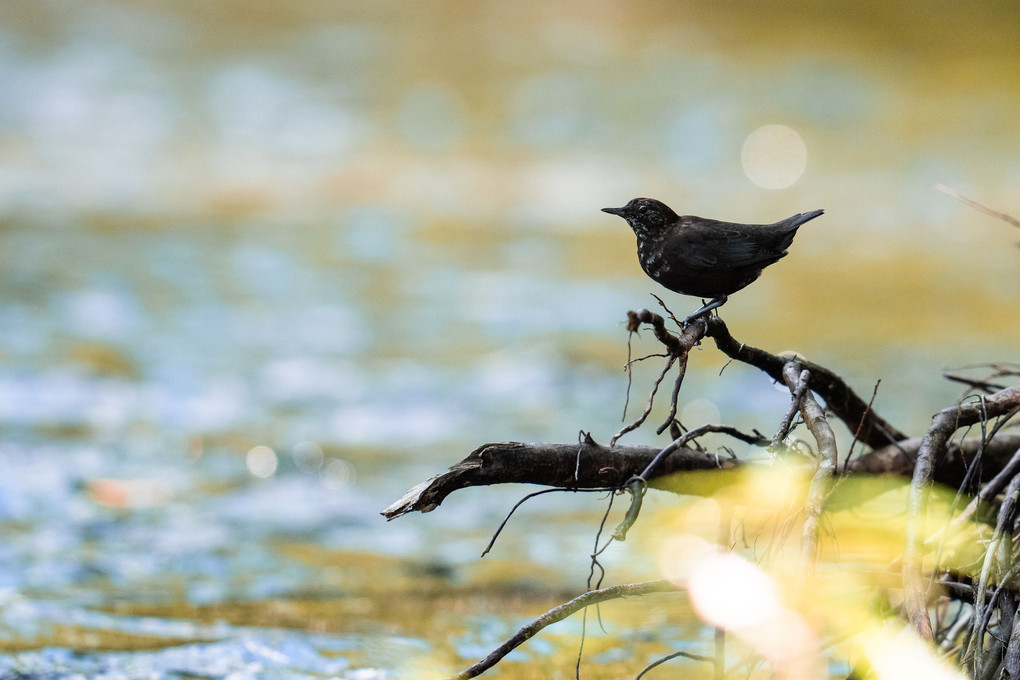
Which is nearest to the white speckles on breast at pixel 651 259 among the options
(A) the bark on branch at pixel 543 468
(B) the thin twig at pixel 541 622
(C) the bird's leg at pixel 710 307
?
(C) the bird's leg at pixel 710 307

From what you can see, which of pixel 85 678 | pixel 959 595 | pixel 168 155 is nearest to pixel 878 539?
pixel 959 595

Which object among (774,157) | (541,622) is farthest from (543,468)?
(774,157)

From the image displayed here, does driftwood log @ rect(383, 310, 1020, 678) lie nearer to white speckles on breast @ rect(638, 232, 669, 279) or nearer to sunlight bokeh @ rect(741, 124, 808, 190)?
white speckles on breast @ rect(638, 232, 669, 279)

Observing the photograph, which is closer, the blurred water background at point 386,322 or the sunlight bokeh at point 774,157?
the blurred water background at point 386,322

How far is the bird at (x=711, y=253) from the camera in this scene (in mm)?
2904

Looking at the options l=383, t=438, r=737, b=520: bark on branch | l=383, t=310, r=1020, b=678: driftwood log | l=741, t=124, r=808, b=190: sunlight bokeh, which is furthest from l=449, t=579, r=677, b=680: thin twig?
l=741, t=124, r=808, b=190: sunlight bokeh

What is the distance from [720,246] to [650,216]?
0.25 meters

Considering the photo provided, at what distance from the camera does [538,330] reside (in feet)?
41.4

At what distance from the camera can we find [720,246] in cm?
293

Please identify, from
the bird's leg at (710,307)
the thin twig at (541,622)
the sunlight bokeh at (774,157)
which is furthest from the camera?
the sunlight bokeh at (774,157)

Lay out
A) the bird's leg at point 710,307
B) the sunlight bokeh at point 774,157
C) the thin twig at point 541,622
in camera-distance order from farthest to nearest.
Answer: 1. the sunlight bokeh at point 774,157
2. the thin twig at point 541,622
3. the bird's leg at point 710,307

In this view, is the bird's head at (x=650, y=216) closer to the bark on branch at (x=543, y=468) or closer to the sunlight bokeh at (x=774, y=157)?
the bark on branch at (x=543, y=468)

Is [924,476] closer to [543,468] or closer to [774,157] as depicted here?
[543,468]

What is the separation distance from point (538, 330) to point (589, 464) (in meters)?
9.34
